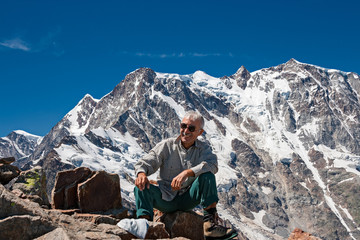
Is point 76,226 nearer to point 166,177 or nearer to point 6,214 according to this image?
point 6,214

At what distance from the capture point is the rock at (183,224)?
9148 mm

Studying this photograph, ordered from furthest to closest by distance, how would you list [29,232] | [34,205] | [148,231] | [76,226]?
[148,231] < [76,226] < [34,205] < [29,232]

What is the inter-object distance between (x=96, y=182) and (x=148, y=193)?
2759 mm

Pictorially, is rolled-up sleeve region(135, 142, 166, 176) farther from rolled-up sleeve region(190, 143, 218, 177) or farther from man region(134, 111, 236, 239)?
rolled-up sleeve region(190, 143, 218, 177)

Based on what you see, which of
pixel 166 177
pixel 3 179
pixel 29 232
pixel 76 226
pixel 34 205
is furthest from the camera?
pixel 3 179

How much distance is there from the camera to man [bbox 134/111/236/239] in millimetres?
8031

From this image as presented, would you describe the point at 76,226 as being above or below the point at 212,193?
below

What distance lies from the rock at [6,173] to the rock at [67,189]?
1.15 m

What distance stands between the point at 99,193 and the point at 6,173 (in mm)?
2489

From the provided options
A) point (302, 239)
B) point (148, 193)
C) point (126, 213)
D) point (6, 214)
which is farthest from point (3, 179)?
point (302, 239)

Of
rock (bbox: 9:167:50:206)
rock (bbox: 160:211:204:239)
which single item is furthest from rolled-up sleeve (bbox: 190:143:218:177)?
rock (bbox: 9:167:50:206)

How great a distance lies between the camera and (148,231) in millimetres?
7703

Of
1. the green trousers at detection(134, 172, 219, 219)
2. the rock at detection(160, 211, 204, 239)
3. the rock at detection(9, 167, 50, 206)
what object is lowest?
the rock at detection(160, 211, 204, 239)

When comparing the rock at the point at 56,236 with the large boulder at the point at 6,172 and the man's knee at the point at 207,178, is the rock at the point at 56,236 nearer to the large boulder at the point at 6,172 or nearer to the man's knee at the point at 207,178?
the man's knee at the point at 207,178
